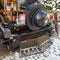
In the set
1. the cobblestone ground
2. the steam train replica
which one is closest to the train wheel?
the steam train replica

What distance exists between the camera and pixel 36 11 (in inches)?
114

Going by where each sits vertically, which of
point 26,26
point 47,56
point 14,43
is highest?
point 26,26

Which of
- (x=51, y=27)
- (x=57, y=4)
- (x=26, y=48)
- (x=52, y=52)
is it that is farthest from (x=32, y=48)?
(x=57, y=4)

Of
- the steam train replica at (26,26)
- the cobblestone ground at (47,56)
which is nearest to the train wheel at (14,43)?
the steam train replica at (26,26)

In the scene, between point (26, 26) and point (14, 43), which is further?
point (26, 26)

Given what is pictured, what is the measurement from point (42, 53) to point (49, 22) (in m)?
0.69

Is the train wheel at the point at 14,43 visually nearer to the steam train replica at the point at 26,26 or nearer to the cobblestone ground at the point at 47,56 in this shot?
the steam train replica at the point at 26,26

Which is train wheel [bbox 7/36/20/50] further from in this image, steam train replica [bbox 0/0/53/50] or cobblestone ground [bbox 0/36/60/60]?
cobblestone ground [bbox 0/36/60/60]

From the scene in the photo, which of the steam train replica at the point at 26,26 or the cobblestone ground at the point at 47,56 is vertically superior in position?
the steam train replica at the point at 26,26

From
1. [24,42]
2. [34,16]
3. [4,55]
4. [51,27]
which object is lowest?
[4,55]

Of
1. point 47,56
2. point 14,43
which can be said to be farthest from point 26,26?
point 47,56

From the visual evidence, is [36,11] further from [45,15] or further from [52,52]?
[52,52]

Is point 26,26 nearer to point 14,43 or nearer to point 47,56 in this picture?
point 14,43

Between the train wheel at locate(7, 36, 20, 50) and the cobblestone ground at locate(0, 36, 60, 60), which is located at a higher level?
the train wheel at locate(7, 36, 20, 50)
